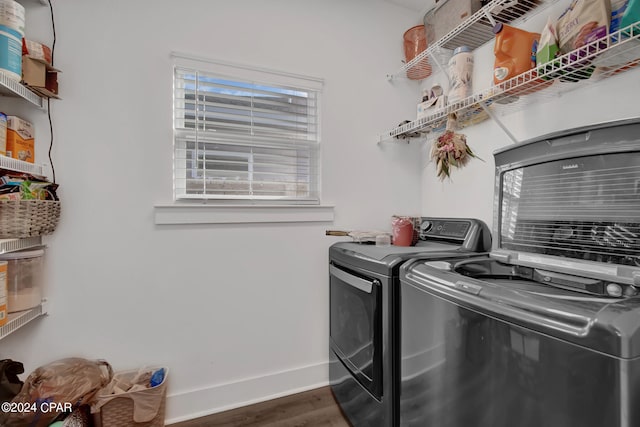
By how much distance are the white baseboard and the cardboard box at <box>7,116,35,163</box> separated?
139 cm

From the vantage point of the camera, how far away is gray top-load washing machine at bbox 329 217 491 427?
1312mm

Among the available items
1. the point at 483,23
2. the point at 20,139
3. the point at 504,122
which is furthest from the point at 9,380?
the point at 483,23

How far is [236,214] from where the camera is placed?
1782 mm

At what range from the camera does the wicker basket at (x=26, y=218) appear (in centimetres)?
119

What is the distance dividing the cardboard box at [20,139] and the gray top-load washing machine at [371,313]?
1579mm

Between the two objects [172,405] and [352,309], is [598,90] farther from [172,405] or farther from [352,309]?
[172,405]

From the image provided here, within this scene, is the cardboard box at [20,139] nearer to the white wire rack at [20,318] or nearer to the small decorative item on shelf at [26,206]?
the small decorative item on shelf at [26,206]

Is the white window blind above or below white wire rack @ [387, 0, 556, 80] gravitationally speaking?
below

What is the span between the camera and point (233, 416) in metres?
1.70

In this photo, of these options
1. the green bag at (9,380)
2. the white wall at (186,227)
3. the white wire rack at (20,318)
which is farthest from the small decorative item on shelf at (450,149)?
the green bag at (9,380)

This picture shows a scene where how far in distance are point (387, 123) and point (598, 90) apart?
3.82 feet

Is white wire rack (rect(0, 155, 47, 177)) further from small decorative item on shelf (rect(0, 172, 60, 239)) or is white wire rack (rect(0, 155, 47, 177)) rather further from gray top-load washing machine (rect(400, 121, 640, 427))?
gray top-load washing machine (rect(400, 121, 640, 427))

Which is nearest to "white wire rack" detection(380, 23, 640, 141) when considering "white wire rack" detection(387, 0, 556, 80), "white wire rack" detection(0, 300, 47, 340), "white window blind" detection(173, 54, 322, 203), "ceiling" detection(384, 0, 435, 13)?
"white wire rack" detection(387, 0, 556, 80)

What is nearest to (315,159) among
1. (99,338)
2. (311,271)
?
(311,271)
